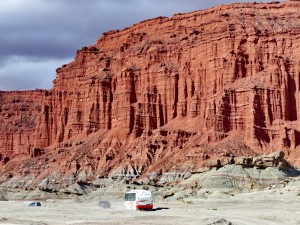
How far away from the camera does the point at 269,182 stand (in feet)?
336

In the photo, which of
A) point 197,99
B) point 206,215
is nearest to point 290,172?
point 206,215

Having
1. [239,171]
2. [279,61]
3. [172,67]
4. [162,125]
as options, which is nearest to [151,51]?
[172,67]

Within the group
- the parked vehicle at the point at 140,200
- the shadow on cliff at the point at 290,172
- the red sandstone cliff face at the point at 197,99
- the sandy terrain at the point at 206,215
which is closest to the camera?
the sandy terrain at the point at 206,215

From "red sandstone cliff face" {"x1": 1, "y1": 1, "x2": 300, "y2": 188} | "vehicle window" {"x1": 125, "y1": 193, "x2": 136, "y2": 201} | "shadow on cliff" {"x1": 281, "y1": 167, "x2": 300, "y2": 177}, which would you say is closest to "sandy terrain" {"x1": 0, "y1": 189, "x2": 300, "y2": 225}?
"vehicle window" {"x1": 125, "y1": 193, "x2": 136, "y2": 201}

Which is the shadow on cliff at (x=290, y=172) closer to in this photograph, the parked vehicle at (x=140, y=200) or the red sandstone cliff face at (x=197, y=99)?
the red sandstone cliff face at (x=197, y=99)

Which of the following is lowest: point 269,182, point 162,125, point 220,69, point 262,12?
point 269,182

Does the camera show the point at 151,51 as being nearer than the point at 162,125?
No

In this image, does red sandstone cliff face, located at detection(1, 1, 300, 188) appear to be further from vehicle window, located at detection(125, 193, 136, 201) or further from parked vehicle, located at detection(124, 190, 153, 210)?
parked vehicle, located at detection(124, 190, 153, 210)

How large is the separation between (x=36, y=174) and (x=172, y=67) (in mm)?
46923

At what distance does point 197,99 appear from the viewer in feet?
555

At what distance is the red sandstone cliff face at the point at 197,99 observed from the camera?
6038 inches

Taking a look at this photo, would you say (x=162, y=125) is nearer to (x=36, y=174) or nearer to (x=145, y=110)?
(x=145, y=110)

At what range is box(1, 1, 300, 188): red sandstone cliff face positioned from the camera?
153 m

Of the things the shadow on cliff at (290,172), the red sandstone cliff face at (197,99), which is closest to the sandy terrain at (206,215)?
the shadow on cliff at (290,172)
